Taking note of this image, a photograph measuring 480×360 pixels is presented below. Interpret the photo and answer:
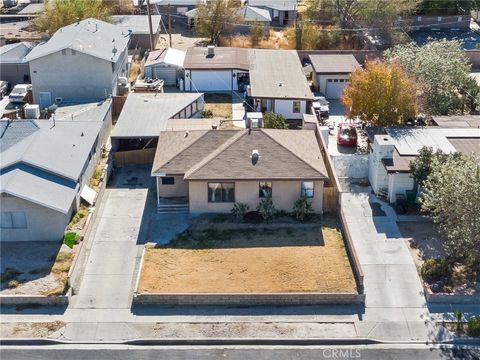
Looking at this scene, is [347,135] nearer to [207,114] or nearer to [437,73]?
[437,73]

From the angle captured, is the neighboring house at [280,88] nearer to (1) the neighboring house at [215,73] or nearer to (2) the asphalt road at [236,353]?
(1) the neighboring house at [215,73]

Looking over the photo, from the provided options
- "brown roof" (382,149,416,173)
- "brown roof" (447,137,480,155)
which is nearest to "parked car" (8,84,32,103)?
"brown roof" (382,149,416,173)

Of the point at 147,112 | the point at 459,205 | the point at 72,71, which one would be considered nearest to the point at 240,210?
the point at 459,205

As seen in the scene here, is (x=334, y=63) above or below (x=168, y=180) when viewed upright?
above

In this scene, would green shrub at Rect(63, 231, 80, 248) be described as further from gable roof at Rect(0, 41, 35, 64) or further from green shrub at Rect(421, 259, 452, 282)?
gable roof at Rect(0, 41, 35, 64)

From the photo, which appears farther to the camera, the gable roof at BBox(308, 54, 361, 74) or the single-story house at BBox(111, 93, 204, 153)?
the gable roof at BBox(308, 54, 361, 74)

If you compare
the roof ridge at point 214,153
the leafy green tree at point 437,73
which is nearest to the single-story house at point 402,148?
the leafy green tree at point 437,73
